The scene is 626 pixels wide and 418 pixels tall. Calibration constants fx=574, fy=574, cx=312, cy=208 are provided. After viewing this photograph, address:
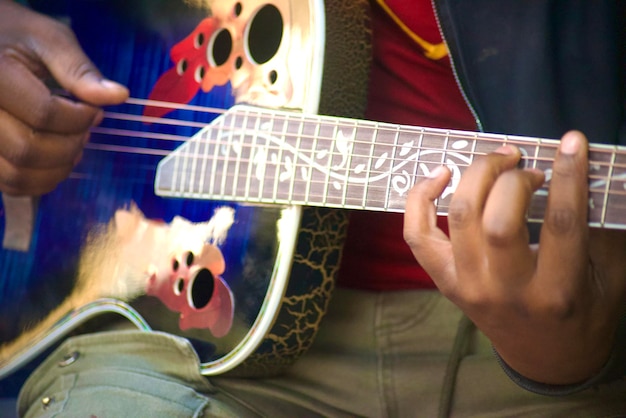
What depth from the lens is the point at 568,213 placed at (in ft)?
1.33

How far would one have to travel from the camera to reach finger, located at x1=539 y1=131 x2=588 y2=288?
406 mm

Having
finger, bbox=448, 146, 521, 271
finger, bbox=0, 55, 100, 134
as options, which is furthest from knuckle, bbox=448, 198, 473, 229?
finger, bbox=0, 55, 100, 134

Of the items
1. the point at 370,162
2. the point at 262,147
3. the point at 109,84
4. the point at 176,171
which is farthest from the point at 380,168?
the point at 109,84

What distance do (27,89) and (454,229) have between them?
1.64 ft

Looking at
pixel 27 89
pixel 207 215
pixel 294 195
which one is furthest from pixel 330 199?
pixel 27 89

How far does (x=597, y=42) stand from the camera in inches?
19.5

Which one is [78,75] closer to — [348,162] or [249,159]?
[249,159]

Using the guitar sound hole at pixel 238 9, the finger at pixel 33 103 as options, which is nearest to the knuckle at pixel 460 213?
the guitar sound hole at pixel 238 9

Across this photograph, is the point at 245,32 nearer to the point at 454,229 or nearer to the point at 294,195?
the point at 294,195

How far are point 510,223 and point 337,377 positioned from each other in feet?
1.17

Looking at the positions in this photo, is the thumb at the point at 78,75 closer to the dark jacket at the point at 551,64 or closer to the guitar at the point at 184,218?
the guitar at the point at 184,218

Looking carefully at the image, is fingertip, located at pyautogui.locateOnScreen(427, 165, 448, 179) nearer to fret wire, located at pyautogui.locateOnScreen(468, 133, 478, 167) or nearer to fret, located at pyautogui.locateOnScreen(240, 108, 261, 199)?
fret wire, located at pyautogui.locateOnScreen(468, 133, 478, 167)

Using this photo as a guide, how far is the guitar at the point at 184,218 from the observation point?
1.87 ft

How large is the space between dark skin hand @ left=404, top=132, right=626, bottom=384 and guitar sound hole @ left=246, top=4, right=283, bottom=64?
23 cm
